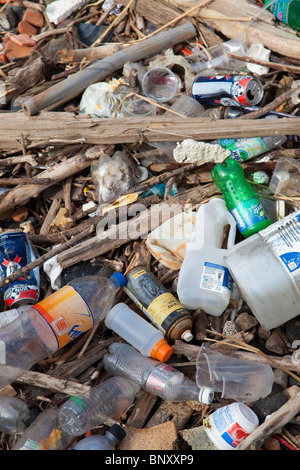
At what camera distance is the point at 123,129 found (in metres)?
2.93

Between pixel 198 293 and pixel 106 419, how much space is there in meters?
0.76

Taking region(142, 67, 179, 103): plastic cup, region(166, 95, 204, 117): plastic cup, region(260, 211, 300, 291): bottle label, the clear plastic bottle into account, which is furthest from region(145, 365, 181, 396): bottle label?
region(142, 67, 179, 103): plastic cup

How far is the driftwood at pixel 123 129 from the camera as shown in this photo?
2809mm

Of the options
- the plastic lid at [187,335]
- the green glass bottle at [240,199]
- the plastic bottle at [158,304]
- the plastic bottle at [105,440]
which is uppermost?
the green glass bottle at [240,199]

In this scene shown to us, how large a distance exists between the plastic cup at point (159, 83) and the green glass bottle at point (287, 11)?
83cm

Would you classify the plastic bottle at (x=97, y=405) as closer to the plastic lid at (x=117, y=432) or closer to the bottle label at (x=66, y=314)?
the plastic lid at (x=117, y=432)

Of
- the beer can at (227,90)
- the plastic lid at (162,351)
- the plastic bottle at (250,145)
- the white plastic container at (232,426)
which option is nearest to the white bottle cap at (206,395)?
the white plastic container at (232,426)

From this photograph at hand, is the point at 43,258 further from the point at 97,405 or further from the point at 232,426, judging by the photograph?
the point at 232,426

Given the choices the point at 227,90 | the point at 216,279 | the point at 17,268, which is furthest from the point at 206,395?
the point at 227,90

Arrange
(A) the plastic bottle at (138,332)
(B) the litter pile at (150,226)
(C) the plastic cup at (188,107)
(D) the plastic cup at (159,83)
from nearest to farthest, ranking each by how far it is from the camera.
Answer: (B) the litter pile at (150,226) < (A) the plastic bottle at (138,332) < (C) the plastic cup at (188,107) < (D) the plastic cup at (159,83)

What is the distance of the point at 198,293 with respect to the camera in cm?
242

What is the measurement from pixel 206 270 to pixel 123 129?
1082 millimetres

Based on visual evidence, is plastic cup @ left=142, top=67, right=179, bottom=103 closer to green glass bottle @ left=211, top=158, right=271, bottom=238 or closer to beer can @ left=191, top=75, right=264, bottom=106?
beer can @ left=191, top=75, right=264, bottom=106
